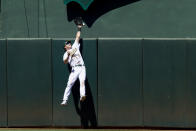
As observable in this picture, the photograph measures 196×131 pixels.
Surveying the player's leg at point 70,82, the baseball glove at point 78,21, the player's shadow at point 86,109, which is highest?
the baseball glove at point 78,21

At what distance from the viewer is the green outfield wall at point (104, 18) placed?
12320mm

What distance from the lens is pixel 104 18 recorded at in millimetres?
12391

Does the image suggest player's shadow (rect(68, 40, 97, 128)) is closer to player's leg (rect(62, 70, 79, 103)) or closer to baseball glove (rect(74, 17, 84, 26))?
player's leg (rect(62, 70, 79, 103))

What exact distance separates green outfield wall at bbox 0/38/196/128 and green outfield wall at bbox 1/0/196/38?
4.13ft

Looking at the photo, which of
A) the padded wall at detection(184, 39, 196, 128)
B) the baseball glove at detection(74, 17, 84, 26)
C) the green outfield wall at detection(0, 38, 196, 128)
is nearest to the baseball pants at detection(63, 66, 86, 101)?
the green outfield wall at detection(0, 38, 196, 128)

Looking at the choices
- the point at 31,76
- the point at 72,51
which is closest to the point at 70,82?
the point at 72,51

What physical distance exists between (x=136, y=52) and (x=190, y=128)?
212 centimetres

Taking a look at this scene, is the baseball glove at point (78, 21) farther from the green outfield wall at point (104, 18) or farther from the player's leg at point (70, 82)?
the player's leg at point (70, 82)

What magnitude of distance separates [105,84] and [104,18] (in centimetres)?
203

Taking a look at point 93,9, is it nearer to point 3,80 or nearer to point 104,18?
point 104,18

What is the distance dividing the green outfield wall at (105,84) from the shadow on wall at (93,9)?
4.46 ft

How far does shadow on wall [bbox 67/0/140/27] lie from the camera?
1237cm

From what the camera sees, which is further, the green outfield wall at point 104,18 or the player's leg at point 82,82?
the green outfield wall at point 104,18

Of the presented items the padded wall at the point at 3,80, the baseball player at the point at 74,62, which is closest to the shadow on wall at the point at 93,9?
the baseball player at the point at 74,62
